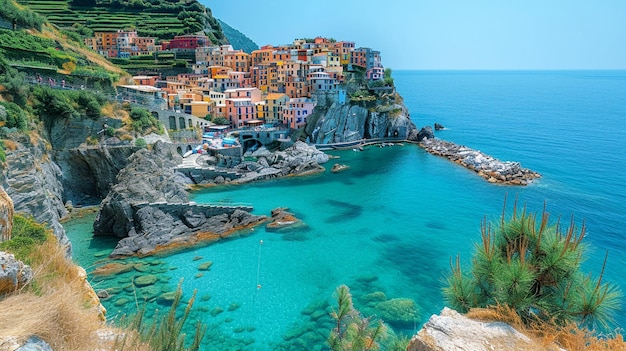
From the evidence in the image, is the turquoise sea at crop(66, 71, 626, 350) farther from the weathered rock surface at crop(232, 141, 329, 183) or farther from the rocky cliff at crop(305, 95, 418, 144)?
the rocky cliff at crop(305, 95, 418, 144)

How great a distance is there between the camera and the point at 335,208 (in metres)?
38.4

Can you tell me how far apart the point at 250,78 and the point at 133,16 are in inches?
1658

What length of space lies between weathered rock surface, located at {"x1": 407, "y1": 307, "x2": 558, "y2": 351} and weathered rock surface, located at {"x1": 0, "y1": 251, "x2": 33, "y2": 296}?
25.0 feet

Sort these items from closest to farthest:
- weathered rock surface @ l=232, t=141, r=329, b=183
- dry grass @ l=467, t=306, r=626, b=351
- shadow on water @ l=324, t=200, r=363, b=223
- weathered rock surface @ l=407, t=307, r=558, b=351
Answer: dry grass @ l=467, t=306, r=626, b=351 → weathered rock surface @ l=407, t=307, r=558, b=351 → shadow on water @ l=324, t=200, r=363, b=223 → weathered rock surface @ l=232, t=141, r=329, b=183

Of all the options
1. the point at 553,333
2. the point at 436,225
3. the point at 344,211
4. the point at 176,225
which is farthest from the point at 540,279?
the point at 344,211

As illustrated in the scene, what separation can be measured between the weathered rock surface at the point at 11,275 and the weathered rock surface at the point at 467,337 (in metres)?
7.61

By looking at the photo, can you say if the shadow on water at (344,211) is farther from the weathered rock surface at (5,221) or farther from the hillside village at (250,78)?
the hillside village at (250,78)

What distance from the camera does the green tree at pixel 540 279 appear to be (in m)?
8.14

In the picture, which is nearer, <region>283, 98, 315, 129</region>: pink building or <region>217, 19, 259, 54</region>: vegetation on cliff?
<region>283, 98, 315, 129</region>: pink building

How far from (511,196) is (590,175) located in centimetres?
1483

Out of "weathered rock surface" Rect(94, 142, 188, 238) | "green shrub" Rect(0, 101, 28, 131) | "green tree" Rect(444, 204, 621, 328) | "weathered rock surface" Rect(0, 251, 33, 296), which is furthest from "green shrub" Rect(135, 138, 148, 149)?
"green tree" Rect(444, 204, 621, 328)

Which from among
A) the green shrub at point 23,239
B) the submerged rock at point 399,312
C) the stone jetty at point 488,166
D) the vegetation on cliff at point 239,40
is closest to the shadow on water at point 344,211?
the submerged rock at point 399,312

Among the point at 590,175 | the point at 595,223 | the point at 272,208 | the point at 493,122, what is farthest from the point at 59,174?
the point at 493,122

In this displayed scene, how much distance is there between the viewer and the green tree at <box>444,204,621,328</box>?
814 centimetres
